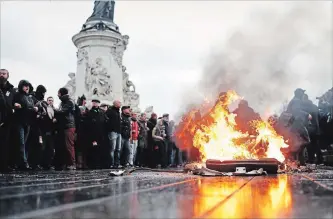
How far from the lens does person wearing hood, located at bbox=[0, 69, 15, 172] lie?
7242 mm

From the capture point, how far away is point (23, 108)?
7719mm

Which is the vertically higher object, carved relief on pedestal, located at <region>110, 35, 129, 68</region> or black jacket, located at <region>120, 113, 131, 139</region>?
carved relief on pedestal, located at <region>110, 35, 129, 68</region>

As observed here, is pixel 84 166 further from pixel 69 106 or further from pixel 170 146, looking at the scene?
pixel 170 146

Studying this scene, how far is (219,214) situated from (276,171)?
18.5 feet

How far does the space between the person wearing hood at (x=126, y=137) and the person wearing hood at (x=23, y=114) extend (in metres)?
3.80

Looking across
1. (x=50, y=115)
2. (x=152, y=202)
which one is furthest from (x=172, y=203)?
(x=50, y=115)

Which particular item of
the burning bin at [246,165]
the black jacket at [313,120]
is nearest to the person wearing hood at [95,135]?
the burning bin at [246,165]

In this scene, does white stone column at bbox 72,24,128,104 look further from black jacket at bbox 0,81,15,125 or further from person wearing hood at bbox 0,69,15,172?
person wearing hood at bbox 0,69,15,172

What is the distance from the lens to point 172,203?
2500 millimetres

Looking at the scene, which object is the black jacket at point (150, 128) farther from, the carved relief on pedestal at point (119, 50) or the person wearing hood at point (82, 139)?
the carved relief on pedestal at point (119, 50)

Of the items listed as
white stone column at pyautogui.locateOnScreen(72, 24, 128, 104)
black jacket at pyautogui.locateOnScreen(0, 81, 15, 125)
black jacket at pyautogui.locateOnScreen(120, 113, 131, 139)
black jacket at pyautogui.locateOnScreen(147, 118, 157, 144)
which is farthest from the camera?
white stone column at pyautogui.locateOnScreen(72, 24, 128, 104)

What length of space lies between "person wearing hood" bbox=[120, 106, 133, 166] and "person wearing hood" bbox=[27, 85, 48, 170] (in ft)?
9.07

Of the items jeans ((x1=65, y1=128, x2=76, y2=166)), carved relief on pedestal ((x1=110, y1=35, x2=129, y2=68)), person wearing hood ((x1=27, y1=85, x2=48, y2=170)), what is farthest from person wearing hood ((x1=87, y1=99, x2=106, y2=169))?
carved relief on pedestal ((x1=110, y1=35, x2=129, y2=68))

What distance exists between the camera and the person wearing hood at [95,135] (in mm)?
10734
